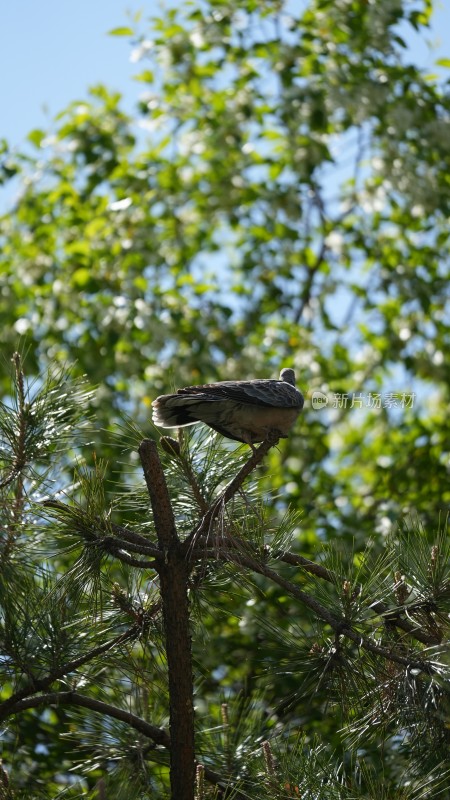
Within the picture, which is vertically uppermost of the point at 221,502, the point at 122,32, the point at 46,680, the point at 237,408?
the point at 122,32

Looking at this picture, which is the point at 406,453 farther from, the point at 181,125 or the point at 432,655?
the point at 432,655

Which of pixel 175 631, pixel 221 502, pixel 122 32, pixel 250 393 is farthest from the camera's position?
pixel 122 32

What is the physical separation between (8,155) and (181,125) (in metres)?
1.00

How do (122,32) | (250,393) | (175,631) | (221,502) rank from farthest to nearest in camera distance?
(122,32) → (250,393) → (221,502) → (175,631)

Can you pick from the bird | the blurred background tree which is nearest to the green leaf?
the blurred background tree

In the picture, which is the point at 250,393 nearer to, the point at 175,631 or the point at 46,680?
the point at 175,631

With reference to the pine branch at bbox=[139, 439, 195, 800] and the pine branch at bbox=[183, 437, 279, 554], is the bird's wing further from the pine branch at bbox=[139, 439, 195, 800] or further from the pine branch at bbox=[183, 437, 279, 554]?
the pine branch at bbox=[139, 439, 195, 800]

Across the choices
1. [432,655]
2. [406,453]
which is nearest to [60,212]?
[406,453]

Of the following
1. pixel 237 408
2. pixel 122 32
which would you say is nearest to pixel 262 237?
pixel 122 32

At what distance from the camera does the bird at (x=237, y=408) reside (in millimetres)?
2059

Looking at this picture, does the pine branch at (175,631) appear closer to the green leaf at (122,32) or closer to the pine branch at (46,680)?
the pine branch at (46,680)

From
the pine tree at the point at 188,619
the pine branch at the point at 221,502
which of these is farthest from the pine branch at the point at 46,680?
the pine branch at the point at 221,502

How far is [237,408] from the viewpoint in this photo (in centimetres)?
218

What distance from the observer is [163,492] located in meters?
1.72
